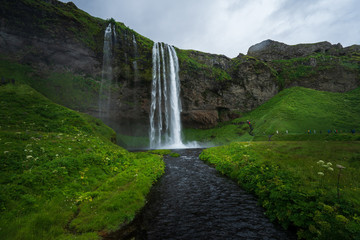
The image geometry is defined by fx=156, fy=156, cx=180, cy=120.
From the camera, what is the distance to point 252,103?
70.4 metres

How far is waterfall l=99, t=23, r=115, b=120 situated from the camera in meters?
49.2

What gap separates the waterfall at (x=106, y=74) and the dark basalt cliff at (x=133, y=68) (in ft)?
4.66

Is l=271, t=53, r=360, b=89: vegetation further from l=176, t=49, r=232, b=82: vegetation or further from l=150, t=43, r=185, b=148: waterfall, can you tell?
l=150, t=43, r=185, b=148: waterfall

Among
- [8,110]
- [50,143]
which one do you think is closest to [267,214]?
[50,143]

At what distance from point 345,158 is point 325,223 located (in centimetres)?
954

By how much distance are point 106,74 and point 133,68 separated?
8779 millimetres

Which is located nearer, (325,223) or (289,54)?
(325,223)

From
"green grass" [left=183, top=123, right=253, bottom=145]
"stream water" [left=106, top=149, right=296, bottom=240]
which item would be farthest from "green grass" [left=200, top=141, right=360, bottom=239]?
"green grass" [left=183, top=123, right=253, bottom=145]

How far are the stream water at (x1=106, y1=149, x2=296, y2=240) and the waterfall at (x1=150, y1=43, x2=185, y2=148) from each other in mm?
41813

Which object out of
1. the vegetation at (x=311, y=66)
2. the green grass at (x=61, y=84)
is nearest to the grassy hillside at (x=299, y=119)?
the vegetation at (x=311, y=66)

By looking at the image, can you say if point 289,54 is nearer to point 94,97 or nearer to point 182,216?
point 94,97

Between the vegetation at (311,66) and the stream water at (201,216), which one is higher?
the vegetation at (311,66)

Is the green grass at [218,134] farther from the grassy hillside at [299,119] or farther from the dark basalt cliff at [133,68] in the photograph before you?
the dark basalt cliff at [133,68]

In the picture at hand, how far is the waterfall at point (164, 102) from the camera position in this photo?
5444cm
